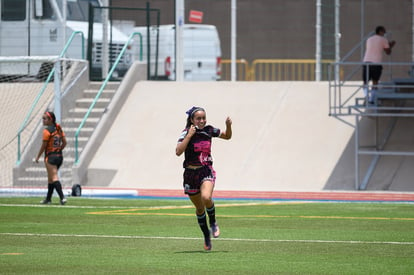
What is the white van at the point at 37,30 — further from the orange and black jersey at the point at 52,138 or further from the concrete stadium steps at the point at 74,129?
the orange and black jersey at the point at 52,138

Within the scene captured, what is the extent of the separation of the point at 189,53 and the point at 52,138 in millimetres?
12516

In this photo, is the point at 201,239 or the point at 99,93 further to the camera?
the point at 99,93

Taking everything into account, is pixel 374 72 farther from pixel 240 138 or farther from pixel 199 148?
pixel 199 148

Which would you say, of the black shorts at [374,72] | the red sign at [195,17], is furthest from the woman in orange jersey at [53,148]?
the red sign at [195,17]

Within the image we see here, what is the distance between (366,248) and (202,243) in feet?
7.34

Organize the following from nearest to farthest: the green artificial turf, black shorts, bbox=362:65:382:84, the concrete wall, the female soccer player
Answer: the green artificial turf → the female soccer player → black shorts, bbox=362:65:382:84 → the concrete wall

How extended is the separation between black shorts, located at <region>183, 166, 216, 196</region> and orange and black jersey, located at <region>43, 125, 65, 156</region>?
855 centimetres

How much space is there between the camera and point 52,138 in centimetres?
2216

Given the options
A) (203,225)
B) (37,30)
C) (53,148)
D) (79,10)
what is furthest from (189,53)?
(203,225)

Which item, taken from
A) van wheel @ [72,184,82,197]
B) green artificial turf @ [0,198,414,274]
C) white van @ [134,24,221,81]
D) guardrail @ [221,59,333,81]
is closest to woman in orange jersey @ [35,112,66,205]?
green artificial turf @ [0,198,414,274]

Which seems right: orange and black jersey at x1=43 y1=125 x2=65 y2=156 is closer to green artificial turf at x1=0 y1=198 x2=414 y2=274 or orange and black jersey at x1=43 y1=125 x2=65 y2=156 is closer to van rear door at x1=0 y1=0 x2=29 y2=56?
green artificial turf at x1=0 y1=198 x2=414 y2=274

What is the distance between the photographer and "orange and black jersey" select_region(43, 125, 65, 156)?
870 inches

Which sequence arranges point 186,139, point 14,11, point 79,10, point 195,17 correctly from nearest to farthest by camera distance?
point 186,139 → point 14,11 → point 79,10 → point 195,17

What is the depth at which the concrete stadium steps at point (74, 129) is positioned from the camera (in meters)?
29.7
